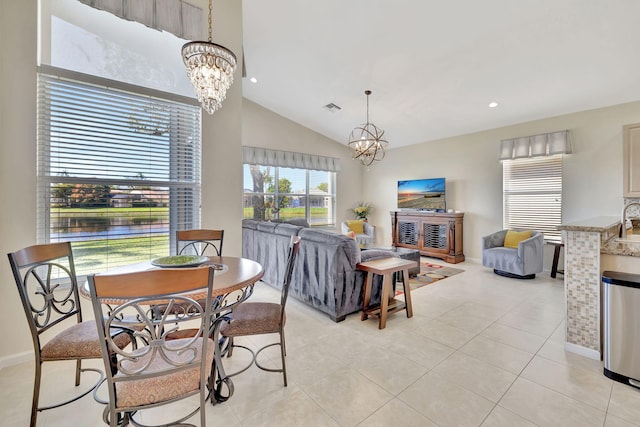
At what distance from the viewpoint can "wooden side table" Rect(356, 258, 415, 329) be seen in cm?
283

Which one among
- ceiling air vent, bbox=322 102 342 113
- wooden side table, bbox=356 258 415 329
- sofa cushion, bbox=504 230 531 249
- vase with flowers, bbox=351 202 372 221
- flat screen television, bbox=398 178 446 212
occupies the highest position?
ceiling air vent, bbox=322 102 342 113


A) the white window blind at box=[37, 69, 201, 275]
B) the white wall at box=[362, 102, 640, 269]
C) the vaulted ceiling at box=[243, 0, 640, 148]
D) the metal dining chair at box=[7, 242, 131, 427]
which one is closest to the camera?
the metal dining chair at box=[7, 242, 131, 427]

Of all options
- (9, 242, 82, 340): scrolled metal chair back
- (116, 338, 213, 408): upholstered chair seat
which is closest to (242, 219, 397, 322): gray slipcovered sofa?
(116, 338, 213, 408): upholstered chair seat

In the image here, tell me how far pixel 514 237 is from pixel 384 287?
3.53 m

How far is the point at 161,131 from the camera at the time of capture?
9.29ft

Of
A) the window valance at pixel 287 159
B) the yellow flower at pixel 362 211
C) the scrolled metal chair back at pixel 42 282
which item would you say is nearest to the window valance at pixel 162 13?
the scrolled metal chair back at pixel 42 282

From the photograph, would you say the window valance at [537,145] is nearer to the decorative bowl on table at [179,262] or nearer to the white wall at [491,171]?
the white wall at [491,171]

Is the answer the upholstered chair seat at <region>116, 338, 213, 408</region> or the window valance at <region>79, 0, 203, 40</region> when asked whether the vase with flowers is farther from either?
the upholstered chair seat at <region>116, 338, 213, 408</region>

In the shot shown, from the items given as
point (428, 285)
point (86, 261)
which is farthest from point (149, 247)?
point (428, 285)

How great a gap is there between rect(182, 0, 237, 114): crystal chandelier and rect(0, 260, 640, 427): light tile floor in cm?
216

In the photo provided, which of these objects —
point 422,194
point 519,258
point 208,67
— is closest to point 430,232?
point 422,194

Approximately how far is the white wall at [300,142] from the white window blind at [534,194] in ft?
12.1

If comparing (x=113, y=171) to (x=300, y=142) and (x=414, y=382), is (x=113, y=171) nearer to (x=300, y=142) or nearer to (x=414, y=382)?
(x=414, y=382)

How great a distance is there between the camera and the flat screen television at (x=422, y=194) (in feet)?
20.1
